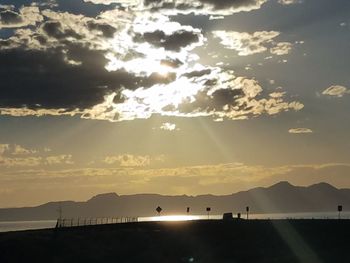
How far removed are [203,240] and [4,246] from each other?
36.7 metres

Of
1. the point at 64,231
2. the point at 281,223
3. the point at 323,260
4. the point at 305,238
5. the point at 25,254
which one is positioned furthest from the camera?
the point at 281,223

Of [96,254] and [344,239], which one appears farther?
[344,239]

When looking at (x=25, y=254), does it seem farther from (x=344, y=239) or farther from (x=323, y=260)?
(x=344, y=239)

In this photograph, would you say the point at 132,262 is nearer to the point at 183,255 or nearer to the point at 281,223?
the point at 183,255

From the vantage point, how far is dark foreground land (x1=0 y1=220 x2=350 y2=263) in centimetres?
10475

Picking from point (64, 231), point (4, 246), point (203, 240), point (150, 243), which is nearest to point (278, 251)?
point (203, 240)

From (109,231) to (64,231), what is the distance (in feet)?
27.3

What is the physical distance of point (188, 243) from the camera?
116562 millimetres

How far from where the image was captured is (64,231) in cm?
11825

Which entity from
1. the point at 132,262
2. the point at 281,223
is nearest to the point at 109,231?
the point at 132,262

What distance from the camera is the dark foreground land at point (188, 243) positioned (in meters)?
105

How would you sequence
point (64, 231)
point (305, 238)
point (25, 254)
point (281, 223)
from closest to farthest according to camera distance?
point (25, 254) → point (64, 231) → point (305, 238) → point (281, 223)

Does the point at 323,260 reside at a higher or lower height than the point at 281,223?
lower

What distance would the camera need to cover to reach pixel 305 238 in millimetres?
126312
